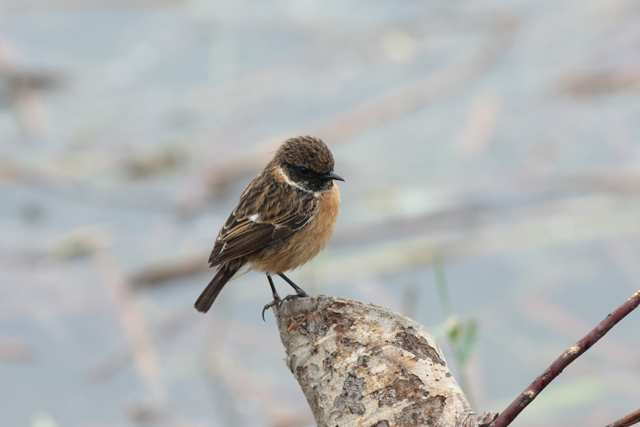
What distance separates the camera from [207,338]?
7.39 meters

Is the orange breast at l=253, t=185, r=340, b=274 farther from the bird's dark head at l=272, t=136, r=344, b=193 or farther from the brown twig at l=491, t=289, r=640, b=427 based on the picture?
the brown twig at l=491, t=289, r=640, b=427

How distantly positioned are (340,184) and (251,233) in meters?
4.08

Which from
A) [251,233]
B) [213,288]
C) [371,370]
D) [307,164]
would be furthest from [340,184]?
[371,370]

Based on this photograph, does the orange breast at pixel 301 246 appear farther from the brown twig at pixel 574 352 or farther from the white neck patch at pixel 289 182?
the brown twig at pixel 574 352

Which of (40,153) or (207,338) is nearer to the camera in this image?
(207,338)

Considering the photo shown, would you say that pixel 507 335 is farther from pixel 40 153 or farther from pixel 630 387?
pixel 40 153

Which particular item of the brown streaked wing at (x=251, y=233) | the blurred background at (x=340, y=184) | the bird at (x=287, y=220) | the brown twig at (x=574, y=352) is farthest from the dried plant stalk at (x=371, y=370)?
the bird at (x=287, y=220)

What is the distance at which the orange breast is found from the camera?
5273 mm

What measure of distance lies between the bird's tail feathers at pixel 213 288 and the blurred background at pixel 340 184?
5.28ft

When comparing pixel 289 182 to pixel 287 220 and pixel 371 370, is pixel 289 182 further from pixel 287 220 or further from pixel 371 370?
pixel 371 370

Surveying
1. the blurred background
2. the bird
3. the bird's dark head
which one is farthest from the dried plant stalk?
the bird's dark head

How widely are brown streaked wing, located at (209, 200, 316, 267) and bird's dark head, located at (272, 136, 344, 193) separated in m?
0.18

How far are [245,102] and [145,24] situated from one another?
2627 mm

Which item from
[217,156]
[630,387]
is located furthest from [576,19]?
[630,387]
